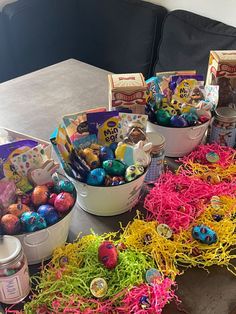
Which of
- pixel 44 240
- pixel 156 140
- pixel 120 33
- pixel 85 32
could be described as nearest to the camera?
pixel 44 240

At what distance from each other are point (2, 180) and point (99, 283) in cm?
29

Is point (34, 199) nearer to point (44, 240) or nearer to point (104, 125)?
point (44, 240)

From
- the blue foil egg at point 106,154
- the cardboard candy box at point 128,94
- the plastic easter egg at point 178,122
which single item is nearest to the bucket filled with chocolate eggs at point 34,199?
the blue foil egg at point 106,154

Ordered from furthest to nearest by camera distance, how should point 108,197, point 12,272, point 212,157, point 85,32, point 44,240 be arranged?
1. point 85,32
2. point 212,157
3. point 108,197
4. point 44,240
5. point 12,272

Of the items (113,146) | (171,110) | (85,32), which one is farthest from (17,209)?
(85,32)

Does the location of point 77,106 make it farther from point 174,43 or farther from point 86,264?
point 174,43

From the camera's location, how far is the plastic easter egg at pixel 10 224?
Answer: 0.76m

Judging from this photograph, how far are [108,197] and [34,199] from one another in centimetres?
17

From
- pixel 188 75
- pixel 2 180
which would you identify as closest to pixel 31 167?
pixel 2 180

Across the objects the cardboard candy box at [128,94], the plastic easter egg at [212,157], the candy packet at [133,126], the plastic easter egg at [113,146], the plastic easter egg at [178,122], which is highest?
the cardboard candy box at [128,94]

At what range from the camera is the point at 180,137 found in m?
1.10

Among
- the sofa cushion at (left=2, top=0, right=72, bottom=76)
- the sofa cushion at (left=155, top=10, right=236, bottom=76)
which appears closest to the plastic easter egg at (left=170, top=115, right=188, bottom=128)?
the sofa cushion at (left=155, top=10, right=236, bottom=76)

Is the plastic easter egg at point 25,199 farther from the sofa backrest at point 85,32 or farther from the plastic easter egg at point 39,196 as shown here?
the sofa backrest at point 85,32

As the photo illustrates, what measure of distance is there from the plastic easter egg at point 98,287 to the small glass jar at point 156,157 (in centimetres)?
33
